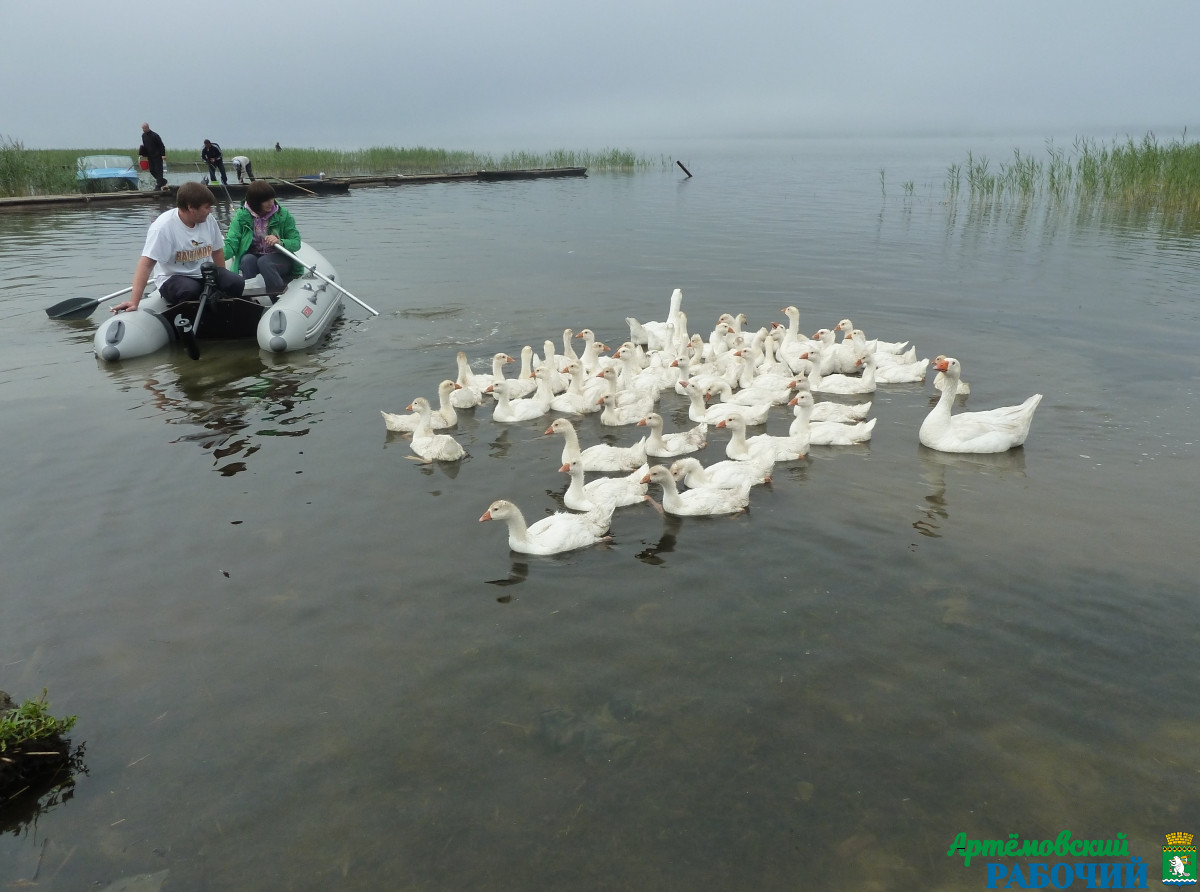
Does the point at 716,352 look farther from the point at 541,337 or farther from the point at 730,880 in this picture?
the point at 730,880

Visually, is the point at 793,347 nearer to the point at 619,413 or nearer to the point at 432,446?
the point at 619,413

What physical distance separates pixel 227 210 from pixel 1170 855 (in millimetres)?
36003

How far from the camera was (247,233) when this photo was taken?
1301 cm

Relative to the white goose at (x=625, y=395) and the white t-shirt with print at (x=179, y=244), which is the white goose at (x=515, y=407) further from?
the white t-shirt with print at (x=179, y=244)

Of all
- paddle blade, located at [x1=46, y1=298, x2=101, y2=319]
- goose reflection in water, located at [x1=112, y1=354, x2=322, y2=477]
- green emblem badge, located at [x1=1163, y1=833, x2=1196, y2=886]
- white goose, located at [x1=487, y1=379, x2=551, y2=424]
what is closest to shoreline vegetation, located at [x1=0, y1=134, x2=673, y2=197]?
paddle blade, located at [x1=46, y1=298, x2=101, y2=319]

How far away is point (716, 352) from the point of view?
11219 mm

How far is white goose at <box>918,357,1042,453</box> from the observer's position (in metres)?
8.48

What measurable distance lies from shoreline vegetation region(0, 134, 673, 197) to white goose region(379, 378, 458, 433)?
31.3 metres

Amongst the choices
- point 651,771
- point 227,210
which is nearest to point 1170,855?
point 651,771

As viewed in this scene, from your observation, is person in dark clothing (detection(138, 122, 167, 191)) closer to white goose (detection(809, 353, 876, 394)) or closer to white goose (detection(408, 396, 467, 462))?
white goose (detection(408, 396, 467, 462))

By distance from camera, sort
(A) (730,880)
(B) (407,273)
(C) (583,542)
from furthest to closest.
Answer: (B) (407,273), (C) (583,542), (A) (730,880)

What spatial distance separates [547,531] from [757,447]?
8.83 ft

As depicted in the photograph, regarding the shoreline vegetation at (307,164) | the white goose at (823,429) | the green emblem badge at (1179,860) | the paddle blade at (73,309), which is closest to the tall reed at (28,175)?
the shoreline vegetation at (307,164)

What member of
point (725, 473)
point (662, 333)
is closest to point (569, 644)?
point (725, 473)
